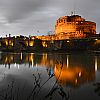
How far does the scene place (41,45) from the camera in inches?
5645

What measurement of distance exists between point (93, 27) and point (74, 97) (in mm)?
149926

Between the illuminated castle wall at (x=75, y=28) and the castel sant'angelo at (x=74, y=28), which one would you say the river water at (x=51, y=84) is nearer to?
the castel sant'angelo at (x=74, y=28)

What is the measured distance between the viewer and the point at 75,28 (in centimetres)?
15200

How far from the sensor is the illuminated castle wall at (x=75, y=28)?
148 metres

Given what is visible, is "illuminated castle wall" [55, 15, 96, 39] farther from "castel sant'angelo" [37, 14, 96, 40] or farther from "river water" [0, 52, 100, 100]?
"river water" [0, 52, 100, 100]

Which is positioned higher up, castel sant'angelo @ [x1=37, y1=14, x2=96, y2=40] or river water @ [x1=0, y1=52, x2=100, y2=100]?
castel sant'angelo @ [x1=37, y1=14, x2=96, y2=40]

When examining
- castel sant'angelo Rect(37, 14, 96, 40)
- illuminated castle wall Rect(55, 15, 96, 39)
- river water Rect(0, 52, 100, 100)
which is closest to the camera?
river water Rect(0, 52, 100, 100)

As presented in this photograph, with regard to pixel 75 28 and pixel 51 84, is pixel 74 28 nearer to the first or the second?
pixel 75 28

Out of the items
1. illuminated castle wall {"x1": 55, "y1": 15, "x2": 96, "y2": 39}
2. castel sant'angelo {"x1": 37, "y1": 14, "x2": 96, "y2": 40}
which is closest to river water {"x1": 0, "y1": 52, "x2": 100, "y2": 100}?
castel sant'angelo {"x1": 37, "y1": 14, "x2": 96, "y2": 40}

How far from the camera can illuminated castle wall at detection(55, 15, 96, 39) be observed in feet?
486

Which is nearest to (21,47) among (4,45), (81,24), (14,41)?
(14,41)

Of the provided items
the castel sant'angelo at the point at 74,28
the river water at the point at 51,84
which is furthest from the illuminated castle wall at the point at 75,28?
the river water at the point at 51,84

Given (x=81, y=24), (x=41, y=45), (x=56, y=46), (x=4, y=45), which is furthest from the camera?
(x=4, y=45)

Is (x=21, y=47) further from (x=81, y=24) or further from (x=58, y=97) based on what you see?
(x=58, y=97)
